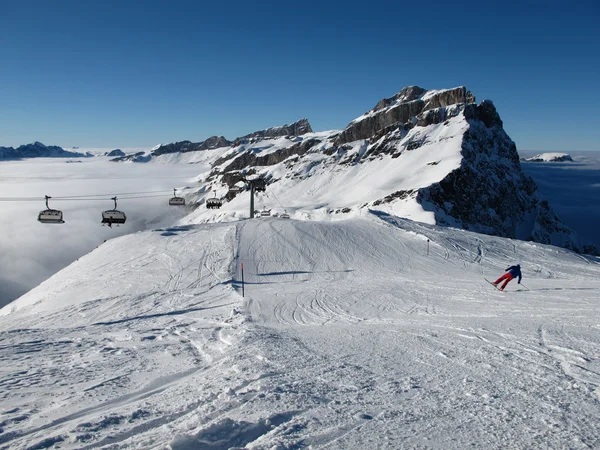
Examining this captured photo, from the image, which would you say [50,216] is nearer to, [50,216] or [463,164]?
[50,216]

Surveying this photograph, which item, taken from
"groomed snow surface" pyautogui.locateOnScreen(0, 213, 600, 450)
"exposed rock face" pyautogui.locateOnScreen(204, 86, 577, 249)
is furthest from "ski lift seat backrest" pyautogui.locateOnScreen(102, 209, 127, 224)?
"exposed rock face" pyautogui.locateOnScreen(204, 86, 577, 249)

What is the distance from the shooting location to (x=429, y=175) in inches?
4326

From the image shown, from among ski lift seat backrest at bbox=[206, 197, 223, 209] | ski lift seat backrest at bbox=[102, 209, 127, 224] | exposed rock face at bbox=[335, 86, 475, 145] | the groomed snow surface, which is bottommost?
the groomed snow surface

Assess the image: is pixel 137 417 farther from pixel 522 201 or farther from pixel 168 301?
pixel 522 201

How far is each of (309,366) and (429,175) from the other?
10916 centimetres

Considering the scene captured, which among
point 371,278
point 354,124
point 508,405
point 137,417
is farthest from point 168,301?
point 354,124

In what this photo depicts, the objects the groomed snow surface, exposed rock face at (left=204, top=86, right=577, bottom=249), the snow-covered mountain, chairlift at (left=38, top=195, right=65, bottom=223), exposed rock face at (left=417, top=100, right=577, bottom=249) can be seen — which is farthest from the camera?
the snow-covered mountain

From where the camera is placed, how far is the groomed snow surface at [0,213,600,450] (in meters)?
5.08

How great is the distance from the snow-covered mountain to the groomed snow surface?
195 ft

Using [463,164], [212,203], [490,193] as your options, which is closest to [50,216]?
[212,203]

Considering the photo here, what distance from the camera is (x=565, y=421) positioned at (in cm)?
522

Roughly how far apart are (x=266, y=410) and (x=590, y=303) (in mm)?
12686

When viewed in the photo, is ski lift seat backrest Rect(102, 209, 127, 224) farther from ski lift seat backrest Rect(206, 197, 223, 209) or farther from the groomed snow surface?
the groomed snow surface

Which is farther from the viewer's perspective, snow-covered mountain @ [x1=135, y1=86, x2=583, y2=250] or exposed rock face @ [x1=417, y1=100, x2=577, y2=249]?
snow-covered mountain @ [x1=135, y1=86, x2=583, y2=250]
